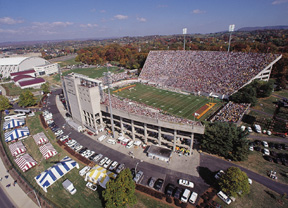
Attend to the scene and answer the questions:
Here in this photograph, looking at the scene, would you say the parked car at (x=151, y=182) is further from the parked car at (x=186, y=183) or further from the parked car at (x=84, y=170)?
the parked car at (x=84, y=170)

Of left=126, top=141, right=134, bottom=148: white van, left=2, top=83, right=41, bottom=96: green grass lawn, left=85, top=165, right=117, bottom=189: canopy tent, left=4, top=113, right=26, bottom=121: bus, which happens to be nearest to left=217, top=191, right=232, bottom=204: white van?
left=85, top=165, right=117, bottom=189: canopy tent

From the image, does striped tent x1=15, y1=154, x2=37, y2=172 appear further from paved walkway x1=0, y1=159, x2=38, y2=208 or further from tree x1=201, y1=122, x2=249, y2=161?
tree x1=201, y1=122, x2=249, y2=161

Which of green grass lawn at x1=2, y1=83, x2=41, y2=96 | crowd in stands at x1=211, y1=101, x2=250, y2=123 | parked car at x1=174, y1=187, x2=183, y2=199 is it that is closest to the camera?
parked car at x1=174, y1=187, x2=183, y2=199

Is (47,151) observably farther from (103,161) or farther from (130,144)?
(130,144)

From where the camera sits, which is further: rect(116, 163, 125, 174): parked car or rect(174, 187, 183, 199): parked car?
rect(116, 163, 125, 174): parked car

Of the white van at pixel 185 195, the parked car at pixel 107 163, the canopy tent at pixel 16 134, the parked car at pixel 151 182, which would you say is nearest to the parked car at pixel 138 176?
the parked car at pixel 151 182

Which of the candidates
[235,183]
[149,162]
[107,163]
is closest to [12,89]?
[107,163]

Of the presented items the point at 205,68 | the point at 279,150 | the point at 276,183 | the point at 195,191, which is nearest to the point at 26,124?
the point at 195,191
